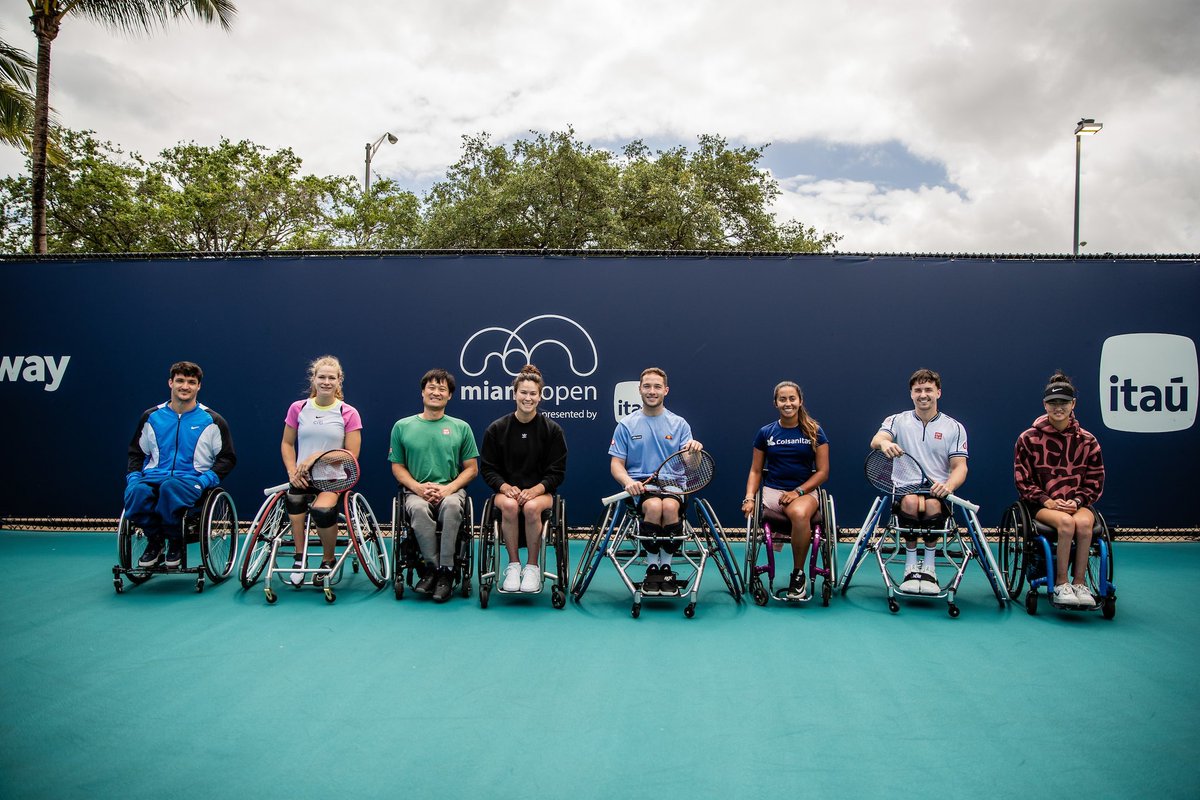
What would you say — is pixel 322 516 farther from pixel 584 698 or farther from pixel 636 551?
pixel 584 698

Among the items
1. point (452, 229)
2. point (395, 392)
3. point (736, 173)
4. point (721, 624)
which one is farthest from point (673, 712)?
point (736, 173)

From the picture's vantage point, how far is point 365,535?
4.75 meters

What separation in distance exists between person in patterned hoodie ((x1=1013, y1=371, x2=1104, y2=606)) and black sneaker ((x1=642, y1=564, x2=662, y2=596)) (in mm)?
2156

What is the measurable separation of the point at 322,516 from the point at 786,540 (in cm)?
282

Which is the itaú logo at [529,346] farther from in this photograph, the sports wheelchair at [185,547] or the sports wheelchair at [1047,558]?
the sports wheelchair at [1047,558]

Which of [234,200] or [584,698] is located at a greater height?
[234,200]

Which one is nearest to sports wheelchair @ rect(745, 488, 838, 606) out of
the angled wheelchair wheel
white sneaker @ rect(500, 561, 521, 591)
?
white sneaker @ rect(500, 561, 521, 591)

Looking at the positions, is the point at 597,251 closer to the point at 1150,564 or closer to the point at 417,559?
the point at 417,559

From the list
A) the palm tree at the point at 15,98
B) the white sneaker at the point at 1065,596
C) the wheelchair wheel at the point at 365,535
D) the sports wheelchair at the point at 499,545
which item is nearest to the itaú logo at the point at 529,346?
the wheelchair wheel at the point at 365,535

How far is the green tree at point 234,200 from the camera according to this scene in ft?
51.0

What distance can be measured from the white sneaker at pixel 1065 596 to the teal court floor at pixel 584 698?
5.2 inches

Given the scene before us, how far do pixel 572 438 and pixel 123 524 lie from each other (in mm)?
3154

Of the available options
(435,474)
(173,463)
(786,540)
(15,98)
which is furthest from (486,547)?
(15,98)

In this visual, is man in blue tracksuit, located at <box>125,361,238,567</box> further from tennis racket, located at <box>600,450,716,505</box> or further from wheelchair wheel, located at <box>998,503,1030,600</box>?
wheelchair wheel, located at <box>998,503,1030,600</box>
